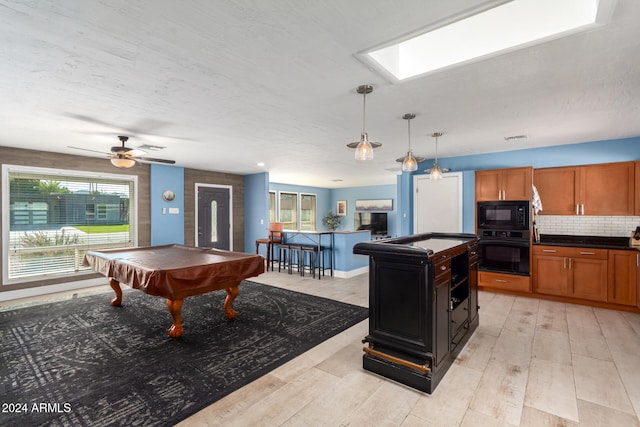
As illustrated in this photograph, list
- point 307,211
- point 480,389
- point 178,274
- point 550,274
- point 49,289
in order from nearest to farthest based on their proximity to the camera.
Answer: point 480,389, point 178,274, point 550,274, point 49,289, point 307,211

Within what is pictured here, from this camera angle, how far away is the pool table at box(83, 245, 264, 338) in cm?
290

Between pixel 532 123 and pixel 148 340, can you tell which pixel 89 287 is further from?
pixel 532 123

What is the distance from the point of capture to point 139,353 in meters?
2.81

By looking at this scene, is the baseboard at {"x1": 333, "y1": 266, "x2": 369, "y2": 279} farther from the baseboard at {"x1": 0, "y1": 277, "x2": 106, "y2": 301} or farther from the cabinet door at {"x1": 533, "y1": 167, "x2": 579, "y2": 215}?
the baseboard at {"x1": 0, "y1": 277, "x2": 106, "y2": 301}

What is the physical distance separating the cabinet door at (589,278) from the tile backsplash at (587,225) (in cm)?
72

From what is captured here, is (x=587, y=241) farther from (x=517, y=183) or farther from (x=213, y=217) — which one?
(x=213, y=217)

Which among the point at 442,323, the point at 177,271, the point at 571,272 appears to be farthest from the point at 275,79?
the point at 571,272

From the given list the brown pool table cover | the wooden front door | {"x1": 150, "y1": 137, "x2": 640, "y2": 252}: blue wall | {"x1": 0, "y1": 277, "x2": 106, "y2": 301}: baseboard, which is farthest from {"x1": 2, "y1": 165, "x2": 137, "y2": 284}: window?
the brown pool table cover

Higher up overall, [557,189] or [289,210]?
[557,189]

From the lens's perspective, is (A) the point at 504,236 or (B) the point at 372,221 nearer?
(A) the point at 504,236

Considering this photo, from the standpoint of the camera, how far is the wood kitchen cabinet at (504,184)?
452cm

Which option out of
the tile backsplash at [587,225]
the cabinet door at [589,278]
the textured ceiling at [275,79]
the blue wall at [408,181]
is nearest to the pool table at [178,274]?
the textured ceiling at [275,79]

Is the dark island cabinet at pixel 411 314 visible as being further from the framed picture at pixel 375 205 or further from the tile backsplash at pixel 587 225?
the framed picture at pixel 375 205

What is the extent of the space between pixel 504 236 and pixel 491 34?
11.8ft
